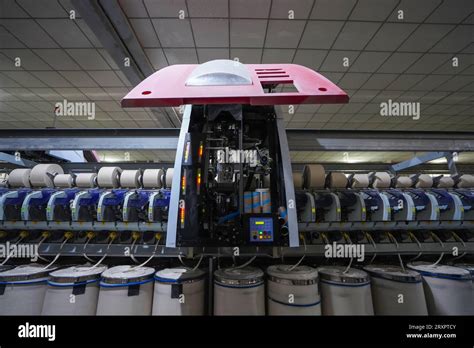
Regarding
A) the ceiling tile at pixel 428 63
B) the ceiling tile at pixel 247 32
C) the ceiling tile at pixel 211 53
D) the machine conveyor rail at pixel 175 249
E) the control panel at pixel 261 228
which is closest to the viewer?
the control panel at pixel 261 228

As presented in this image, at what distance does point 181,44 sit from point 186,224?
269 centimetres

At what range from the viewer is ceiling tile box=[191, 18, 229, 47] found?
240 cm

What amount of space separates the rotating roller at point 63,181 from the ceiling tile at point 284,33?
2.86 m

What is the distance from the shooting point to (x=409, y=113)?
4.90 m

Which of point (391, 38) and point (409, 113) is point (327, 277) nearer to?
point (391, 38)

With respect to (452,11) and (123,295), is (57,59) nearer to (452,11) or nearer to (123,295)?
(123,295)

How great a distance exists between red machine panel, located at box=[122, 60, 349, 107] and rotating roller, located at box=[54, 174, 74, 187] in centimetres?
153

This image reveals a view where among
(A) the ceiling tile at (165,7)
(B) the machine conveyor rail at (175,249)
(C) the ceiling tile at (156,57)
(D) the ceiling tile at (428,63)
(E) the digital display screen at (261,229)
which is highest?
(A) the ceiling tile at (165,7)

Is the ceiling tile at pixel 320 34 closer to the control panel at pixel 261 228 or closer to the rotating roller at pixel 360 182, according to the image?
the rotating roller at pixel 360 182

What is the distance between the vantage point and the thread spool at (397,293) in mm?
1555

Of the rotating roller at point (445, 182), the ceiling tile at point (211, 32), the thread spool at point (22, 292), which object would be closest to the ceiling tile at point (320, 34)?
the ceiling tile at point (211, 32)

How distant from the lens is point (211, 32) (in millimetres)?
2535

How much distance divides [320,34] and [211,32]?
1.45m
